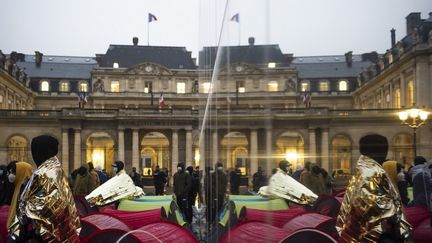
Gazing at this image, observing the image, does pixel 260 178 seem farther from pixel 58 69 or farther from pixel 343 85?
pixel 58 69

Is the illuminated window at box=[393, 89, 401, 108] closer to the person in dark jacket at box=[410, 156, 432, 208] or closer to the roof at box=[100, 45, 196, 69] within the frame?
the roof at box=[100, 45, 196, 69]

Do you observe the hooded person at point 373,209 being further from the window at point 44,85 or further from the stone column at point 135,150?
the window at point 44,85

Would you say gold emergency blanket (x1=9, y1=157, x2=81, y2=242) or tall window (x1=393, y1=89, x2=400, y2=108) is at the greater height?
tall window (x1=393, y1=89, x2=400, y2=108)

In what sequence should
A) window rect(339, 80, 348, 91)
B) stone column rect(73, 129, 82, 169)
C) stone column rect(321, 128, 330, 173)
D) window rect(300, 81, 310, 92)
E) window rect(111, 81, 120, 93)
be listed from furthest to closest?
1. window rect(300, 81, 310, 92)
2. window rect(339, 80, 348, 91)
3. window rect(111, 81, 120, 93)
4. stone column rect(321, 128, 330, 173)
5. stone column rect(73, 129, 82, 169)

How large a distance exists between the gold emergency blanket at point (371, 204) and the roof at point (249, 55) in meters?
1.34

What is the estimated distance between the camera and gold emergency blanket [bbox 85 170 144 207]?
42.1 feet

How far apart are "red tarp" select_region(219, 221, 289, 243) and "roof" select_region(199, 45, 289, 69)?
204cm

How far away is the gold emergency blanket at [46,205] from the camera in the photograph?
534cm

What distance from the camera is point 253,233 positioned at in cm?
691

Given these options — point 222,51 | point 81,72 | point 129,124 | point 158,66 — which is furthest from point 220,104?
point 81,72

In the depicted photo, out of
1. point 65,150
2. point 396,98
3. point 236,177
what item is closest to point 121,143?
point 65,150

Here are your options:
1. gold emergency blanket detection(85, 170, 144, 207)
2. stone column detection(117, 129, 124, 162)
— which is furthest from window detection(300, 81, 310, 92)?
gold emergency blanket detection(85, 170, 144, 207)

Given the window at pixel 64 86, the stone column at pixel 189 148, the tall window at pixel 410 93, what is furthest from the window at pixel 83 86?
the tall window at pixel 410 93

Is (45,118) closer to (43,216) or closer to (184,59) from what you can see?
(184,59)
